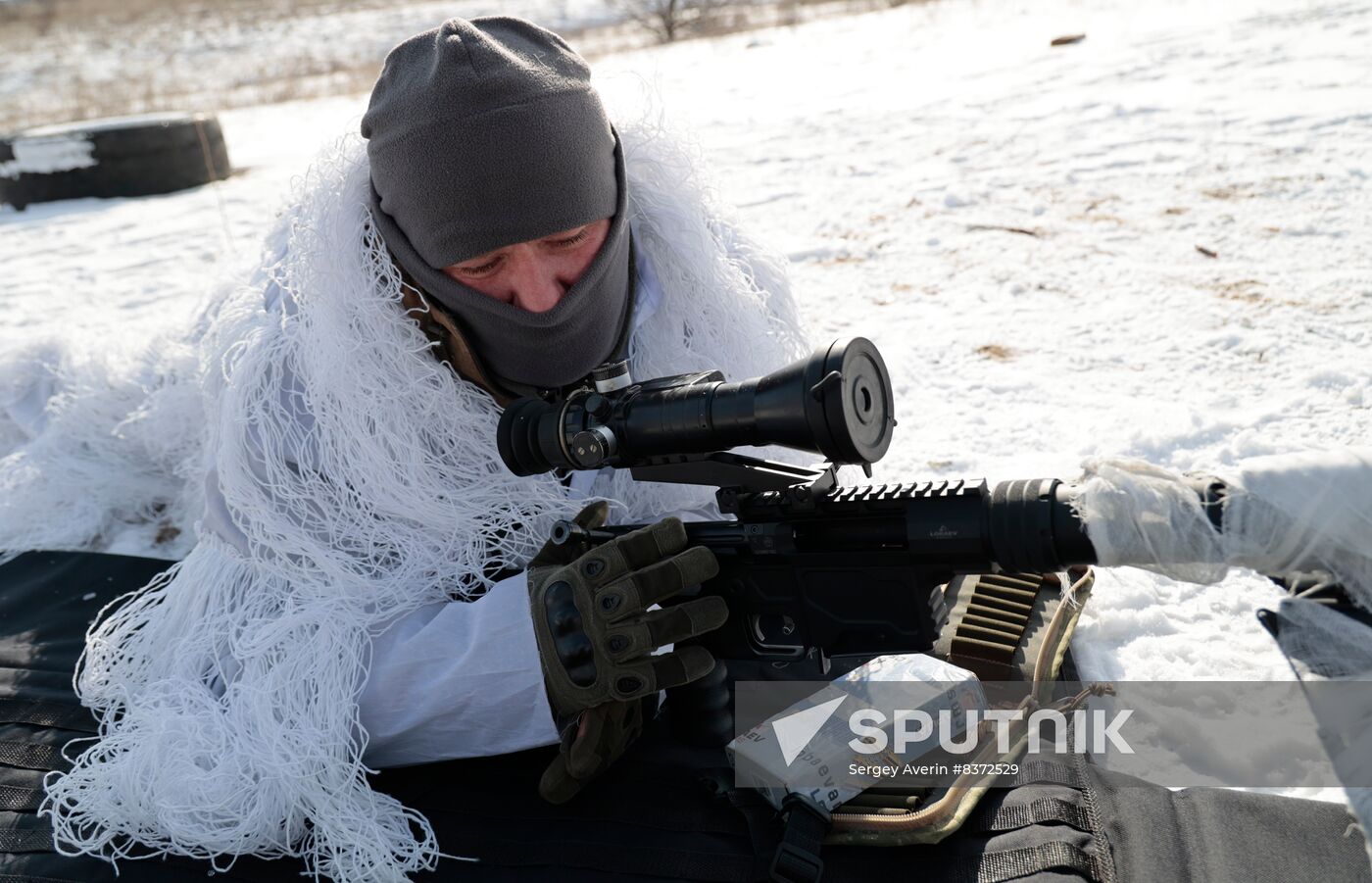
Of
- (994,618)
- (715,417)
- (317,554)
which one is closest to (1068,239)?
(994,618)

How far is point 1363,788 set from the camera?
146 centimetres

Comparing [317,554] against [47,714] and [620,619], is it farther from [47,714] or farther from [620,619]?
[47,714]

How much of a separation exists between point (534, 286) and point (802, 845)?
0.99 m

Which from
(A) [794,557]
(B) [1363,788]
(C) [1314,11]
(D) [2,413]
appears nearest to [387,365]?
(A) [794,557]

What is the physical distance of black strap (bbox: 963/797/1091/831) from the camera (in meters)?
1.52

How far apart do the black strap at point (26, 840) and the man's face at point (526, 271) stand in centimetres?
122

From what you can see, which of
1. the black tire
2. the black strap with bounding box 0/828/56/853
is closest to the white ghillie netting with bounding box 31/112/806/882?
the black strap with bounding box 0/828/56/853

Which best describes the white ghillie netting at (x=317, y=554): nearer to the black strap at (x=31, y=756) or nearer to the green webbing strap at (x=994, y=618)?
the black strap at (x=31, y=756)

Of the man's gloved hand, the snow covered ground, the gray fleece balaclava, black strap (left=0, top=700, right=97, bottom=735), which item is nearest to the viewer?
the man's gloved hand

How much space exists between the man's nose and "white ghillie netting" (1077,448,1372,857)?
93 centimetres

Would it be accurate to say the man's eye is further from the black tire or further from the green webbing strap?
the black tire

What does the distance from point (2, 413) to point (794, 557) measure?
8.94ft

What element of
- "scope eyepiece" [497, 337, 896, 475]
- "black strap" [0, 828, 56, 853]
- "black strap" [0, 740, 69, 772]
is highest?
"scope eyepiece" [497, 337, 896, 475]

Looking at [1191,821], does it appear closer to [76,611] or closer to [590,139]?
[590,139]
